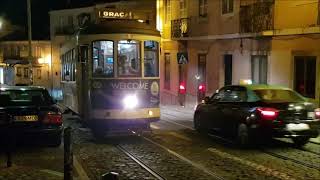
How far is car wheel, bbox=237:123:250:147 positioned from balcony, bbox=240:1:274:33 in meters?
8.04

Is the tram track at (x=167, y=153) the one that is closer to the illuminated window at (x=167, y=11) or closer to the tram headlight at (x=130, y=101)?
the tram headlight at (x=130, y=101)

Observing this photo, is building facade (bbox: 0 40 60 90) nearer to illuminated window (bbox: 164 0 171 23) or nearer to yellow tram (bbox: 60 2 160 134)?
illuminated window (bbox: 164 0 171 23)

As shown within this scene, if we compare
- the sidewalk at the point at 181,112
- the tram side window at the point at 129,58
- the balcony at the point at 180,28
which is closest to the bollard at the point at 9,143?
the tram side window at the point at 129,58

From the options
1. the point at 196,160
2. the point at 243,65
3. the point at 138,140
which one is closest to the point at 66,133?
the point at 196,160

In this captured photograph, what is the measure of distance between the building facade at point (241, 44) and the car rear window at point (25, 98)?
772 cm

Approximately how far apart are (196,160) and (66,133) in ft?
11.8

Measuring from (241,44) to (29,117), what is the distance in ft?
43.9

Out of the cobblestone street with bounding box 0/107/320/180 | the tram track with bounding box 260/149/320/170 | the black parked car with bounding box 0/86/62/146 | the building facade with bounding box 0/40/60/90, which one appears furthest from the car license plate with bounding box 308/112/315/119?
the building facade with bounding box 0/40/60/90

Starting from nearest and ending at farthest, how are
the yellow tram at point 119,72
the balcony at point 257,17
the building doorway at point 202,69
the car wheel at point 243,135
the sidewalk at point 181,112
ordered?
the car wheel at point 243,135
the yellow tram at point 119,72
the balcony at point 257,17
the sidewalk at point 181,112
the building doorway at point 202,69

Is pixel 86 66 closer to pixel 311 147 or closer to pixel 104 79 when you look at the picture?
pixel 104 79

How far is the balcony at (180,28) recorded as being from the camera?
92.6 ft

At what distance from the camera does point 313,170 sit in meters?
9.79

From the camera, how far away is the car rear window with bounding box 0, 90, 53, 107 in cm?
1203

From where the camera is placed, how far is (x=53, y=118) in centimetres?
1169
